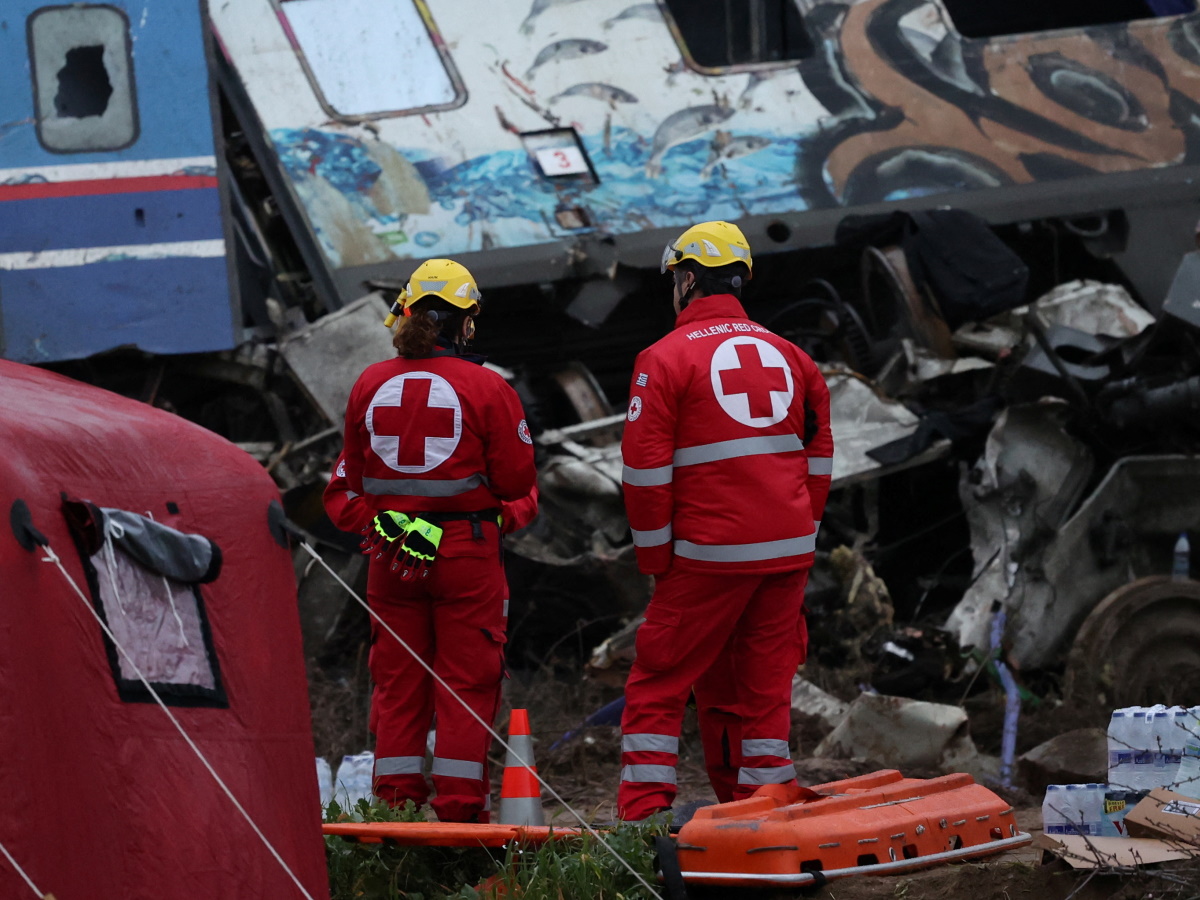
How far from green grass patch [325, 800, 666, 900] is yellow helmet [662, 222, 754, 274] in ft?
5.87

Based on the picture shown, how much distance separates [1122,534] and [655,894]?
460cm

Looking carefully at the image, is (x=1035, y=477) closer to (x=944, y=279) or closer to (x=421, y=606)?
(x=944, y=279)

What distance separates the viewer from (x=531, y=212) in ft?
29.5

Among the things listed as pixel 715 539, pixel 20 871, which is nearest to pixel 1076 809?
pixel 715 539

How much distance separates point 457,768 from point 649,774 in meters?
0.71

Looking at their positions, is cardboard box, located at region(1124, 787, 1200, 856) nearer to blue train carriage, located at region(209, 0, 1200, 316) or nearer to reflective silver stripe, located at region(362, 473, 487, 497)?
reflective silver stripe, located at region(362, 473, 487, 497)

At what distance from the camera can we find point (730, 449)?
457cm

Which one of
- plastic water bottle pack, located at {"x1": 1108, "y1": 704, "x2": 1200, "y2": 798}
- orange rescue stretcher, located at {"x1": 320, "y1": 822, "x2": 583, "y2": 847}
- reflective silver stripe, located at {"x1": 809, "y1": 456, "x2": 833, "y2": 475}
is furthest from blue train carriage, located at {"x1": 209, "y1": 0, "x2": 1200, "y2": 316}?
plastic water bottle pack, located at {"x1": 1108, "y1": 704, "x2": 1200, "y2": 798}

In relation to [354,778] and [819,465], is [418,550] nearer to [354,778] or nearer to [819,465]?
[819,465]

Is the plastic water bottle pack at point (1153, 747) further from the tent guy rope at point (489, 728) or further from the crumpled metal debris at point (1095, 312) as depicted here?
the crumpled metal debris at point (1095, 312)

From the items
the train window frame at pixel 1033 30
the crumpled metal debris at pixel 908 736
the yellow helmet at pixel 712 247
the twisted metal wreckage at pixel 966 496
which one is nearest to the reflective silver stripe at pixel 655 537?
the yellow helmet at pixel 712 247

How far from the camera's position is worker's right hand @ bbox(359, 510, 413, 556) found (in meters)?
4.82

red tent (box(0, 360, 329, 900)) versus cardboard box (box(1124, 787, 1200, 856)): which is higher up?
red tent (box(0, 360, 329, 900))

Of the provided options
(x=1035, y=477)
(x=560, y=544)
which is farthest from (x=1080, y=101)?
(x=560, y=544)
